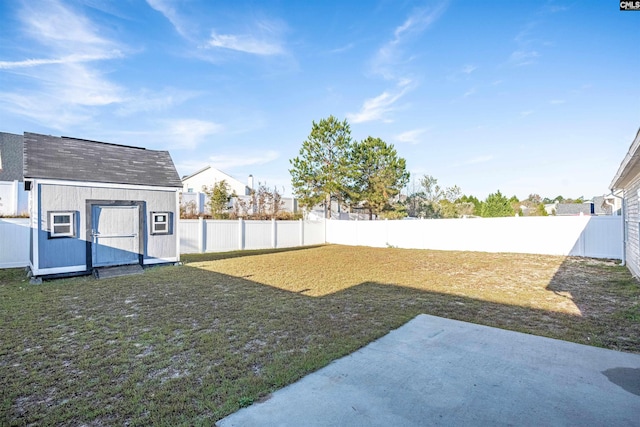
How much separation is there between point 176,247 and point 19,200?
13.2 m

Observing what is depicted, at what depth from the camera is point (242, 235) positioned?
15.6m

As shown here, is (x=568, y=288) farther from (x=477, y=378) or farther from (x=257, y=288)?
(x=257, y=288)

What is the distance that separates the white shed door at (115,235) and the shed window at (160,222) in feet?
1.43

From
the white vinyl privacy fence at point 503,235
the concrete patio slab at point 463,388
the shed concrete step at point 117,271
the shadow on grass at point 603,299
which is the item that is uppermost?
the white vinyl privacy fence at point 503,235

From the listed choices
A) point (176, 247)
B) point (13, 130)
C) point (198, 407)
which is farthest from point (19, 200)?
point (198, 407)

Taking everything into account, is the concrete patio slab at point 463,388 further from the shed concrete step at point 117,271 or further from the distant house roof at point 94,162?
the distant house roof at point 94,162

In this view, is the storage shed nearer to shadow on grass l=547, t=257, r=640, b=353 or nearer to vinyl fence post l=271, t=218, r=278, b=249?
vinyl fence post l=271, t=218, r=278, b=249

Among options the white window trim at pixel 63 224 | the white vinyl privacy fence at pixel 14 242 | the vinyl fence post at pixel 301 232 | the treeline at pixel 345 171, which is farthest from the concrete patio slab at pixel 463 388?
the treeline at pixel 345 171

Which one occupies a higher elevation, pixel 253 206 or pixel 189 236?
pixel 253 206

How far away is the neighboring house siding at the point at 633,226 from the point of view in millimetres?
7435

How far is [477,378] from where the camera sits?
9.38 ft

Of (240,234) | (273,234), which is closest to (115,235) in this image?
(240,234)

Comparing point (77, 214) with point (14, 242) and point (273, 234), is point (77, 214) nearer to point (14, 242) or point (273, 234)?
point (14, 242)

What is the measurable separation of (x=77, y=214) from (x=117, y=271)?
1926 mm
